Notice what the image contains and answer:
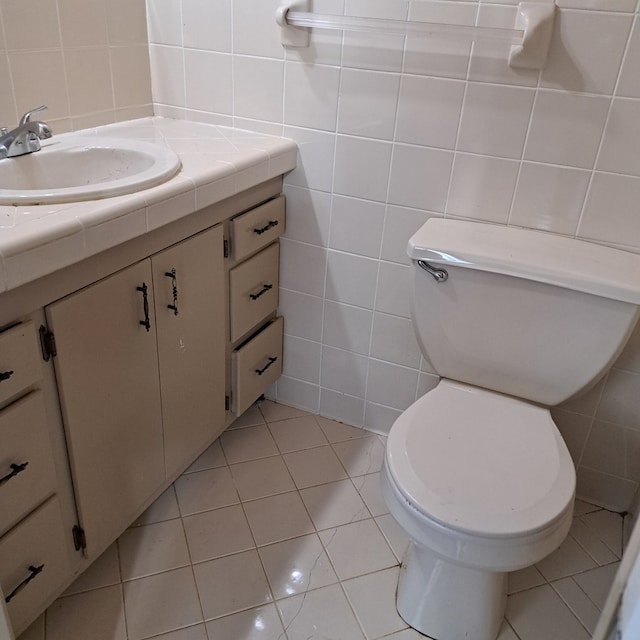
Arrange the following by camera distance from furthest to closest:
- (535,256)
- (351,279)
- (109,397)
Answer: (351,279) < (535,256) < (109,397)

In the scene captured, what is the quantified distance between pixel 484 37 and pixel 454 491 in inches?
37.5

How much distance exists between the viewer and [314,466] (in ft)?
5.72

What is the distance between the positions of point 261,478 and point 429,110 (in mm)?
1055

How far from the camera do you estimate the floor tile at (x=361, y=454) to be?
1748 millimetres

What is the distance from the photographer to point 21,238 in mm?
927

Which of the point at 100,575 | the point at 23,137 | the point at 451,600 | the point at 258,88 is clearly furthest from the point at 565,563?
the point at 23,137

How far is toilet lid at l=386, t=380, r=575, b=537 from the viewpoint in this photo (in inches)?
42.1

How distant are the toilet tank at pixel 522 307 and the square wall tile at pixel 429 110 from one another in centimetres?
22

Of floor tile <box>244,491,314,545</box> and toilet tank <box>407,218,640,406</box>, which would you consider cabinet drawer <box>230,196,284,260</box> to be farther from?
floor tile <box>244,491,314,545</box>

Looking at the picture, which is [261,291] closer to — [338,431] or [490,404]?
[338,431]

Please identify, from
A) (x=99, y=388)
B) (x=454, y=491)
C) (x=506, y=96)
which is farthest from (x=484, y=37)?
(x=99, y=388)

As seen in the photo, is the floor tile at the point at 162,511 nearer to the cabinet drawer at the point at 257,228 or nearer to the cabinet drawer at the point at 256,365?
the cabinet drawer at the point at 256,365

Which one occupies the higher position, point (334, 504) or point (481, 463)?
point (481, 463)

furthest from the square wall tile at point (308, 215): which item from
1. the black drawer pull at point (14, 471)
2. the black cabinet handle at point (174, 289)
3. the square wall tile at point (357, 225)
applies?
the black drawer pull at point (14, 471)
